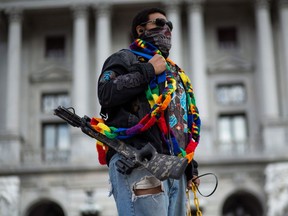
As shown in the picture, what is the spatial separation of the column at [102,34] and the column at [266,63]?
6946 millimetres

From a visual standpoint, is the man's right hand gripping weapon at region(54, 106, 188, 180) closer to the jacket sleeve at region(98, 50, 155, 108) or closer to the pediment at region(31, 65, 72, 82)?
the jacket sleeve at region(98, 50, 155, 108)

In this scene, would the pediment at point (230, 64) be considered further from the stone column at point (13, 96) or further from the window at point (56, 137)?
the stone column at point (13, 96)

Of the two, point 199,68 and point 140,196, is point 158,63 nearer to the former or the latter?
point 140,196

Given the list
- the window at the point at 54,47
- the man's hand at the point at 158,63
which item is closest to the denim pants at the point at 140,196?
the man's hand at the point at 158,63

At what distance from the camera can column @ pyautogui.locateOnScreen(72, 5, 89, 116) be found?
1228 inches

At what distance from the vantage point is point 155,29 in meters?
4.48

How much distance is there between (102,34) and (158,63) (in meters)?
28.0

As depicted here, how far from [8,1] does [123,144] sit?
98.7ft

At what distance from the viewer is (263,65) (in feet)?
102

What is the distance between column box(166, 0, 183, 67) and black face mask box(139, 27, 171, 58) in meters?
26.8

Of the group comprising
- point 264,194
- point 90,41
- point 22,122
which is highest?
point 90,41

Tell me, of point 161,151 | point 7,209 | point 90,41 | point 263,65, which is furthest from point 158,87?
point 90,41

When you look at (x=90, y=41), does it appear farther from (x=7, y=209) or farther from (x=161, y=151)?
(x=161, y=151)

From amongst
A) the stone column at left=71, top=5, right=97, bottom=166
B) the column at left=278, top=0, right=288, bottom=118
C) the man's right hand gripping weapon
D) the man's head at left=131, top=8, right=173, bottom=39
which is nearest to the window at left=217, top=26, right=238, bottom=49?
the column at left=278, top=0, right=288, bottom=118
